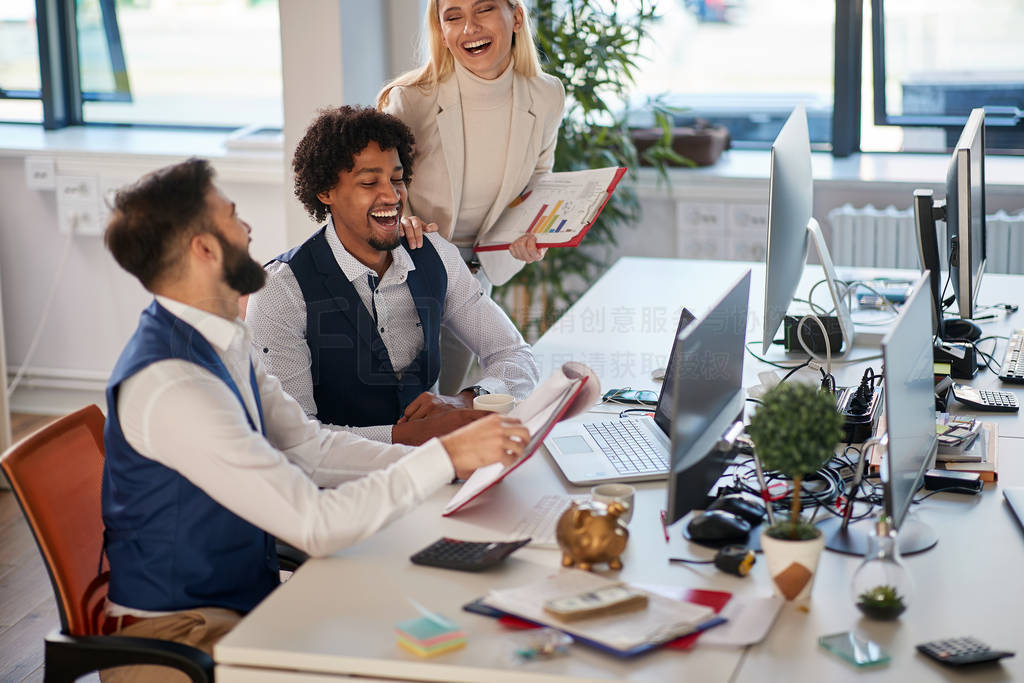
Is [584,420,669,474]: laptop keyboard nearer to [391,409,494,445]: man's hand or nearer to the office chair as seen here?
[391,409,494,445]: man's hand

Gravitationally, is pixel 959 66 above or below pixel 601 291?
above

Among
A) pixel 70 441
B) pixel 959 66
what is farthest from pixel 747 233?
pixel 70 441

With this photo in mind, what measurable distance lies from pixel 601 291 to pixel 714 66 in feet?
5.56

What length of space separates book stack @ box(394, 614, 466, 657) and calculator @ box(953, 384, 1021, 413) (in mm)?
1316

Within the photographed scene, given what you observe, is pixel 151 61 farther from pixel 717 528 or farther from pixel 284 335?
pixel 717 528

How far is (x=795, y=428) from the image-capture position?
1.42 metres

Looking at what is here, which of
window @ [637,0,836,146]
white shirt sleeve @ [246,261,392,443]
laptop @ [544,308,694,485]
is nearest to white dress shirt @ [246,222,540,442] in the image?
white shirt sleeve @ [246,261,392,443]

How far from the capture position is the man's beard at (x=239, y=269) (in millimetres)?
1680

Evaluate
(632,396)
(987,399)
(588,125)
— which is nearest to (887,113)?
(588,125)

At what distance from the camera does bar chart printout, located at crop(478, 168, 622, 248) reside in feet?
8.76

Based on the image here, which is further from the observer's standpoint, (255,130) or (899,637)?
(255,130)

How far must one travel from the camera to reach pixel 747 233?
419 centimetres

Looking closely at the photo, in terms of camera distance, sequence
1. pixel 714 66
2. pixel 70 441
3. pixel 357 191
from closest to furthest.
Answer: pixel 70 441
pixel 357 191
pixel 714 66

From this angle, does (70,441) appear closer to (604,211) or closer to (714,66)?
(604,211)
